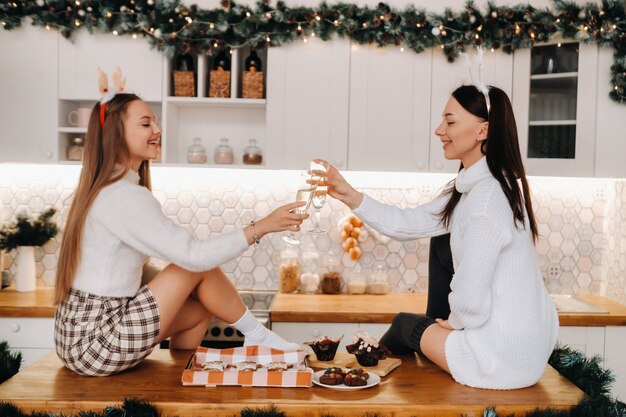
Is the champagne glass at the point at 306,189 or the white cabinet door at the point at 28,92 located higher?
the white cabinet door at the point at 28,92

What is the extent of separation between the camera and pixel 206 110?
393cm

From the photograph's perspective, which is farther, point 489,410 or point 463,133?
point 463,133

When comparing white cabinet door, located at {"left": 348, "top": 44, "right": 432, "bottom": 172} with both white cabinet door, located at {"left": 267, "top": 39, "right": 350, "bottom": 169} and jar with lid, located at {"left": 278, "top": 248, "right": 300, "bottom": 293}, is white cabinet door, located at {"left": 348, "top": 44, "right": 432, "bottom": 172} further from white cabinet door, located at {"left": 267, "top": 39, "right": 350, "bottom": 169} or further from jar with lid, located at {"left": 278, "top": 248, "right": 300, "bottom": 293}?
jar with lid, located at {"left": 278, "top": 248, "right": 300, "bottom": 293}

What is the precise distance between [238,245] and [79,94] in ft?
5.69

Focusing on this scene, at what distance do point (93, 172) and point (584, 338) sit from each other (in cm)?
248

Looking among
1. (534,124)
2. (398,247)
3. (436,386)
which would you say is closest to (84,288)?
(436,386)

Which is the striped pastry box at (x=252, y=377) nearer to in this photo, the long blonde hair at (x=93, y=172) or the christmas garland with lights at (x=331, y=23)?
the long blonde hair at (x=93, y=172)

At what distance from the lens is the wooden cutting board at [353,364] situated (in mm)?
2307

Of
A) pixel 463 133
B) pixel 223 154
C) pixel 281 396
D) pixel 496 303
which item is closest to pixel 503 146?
pixel 463 133

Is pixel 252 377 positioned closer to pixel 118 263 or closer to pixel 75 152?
pixel 118 263

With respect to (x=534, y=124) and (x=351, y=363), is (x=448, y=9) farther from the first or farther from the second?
(x=351, y=363)

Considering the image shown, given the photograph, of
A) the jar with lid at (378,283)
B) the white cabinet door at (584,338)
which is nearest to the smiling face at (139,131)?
the jar with lid at (378,283)

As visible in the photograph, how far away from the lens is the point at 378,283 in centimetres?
391

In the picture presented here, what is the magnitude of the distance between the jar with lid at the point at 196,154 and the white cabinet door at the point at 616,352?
2.27 m
